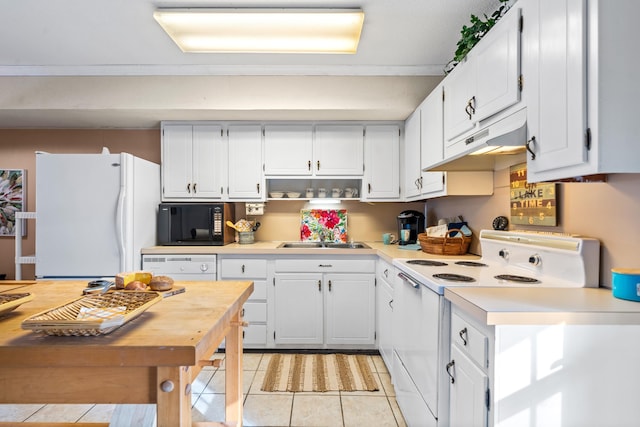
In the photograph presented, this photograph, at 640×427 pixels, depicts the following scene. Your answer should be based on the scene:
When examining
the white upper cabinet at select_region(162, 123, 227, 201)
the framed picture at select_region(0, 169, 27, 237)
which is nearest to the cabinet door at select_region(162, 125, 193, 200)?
the white upper cabinet at select_region(162, 123, 227, 201)

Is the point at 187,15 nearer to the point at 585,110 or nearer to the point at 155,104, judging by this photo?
the point at 155,104

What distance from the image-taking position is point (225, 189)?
3234mm

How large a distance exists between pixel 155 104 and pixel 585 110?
9.79ft

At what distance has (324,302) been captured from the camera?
294 centimetres

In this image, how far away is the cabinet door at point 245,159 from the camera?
3.22 metres

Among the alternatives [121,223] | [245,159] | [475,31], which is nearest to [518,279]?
[475,31]

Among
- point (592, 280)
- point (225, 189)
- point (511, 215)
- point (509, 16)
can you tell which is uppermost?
point (509, 16)

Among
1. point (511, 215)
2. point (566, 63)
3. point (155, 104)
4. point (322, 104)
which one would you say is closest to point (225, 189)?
point (155, 104)

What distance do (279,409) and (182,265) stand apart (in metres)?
1.46

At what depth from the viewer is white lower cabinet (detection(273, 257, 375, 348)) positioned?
2.94 metres

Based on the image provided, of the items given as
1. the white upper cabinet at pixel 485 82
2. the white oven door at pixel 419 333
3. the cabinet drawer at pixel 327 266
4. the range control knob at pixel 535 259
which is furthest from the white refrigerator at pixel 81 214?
the range control knob at pixel 535 259

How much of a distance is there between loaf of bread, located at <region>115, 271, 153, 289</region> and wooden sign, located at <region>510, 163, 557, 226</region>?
1941mm

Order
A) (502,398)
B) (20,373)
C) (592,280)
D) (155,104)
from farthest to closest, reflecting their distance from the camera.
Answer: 1. (155,104)
2. (592,280)
3. (502,398)
4. (20,373)

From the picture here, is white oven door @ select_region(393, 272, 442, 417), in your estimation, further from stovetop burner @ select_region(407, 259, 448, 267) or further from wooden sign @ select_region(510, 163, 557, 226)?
wooden sign @ select_region(510, 163, 557, 226)
